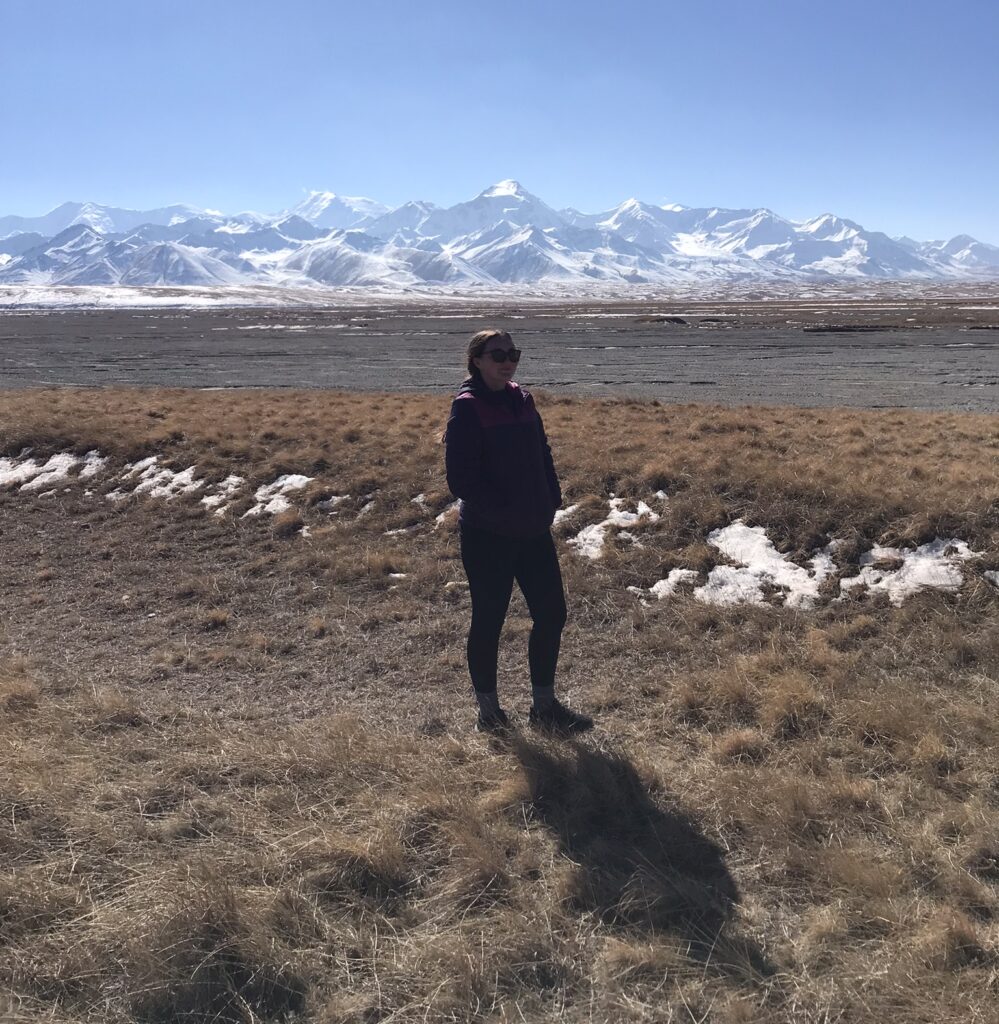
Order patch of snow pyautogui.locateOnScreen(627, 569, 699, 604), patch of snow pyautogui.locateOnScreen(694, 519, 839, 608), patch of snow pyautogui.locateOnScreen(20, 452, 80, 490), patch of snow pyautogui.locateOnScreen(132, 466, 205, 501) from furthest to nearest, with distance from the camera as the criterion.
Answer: patch of snow pyautogui.locateOnScreen(20, 452, 80, 490) < patch of snow pyautogui.locateOnScreen(132, 466, 205, 501) < patch of snow pyautogui.locateOnScreen(627, 569, 699, 604) < patch of snow pyautogui.locateOnScreen(694, 519, 839, 608)

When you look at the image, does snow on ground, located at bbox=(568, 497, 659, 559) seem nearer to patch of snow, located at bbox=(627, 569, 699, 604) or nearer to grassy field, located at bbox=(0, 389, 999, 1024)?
grassy field, located at bbox=(0, 389, 999, 1024)

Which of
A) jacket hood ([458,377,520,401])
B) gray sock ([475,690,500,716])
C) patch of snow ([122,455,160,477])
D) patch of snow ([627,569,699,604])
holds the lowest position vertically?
gray sock ([475,690,500,716])

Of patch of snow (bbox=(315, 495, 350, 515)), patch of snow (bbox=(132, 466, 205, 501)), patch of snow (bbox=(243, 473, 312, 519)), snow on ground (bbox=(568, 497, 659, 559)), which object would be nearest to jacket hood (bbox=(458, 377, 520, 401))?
snow on ground (bbox=(568, 497, 659, 559))

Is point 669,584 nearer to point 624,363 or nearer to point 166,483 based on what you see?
point 166,483

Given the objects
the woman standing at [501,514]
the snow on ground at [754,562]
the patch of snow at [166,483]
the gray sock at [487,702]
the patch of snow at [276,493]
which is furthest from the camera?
the patch of snow at [166,483]

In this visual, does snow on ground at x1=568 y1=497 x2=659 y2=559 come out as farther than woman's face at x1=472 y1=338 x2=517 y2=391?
Yes

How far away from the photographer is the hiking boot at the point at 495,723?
13.9 feet

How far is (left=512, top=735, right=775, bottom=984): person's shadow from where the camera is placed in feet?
8.80

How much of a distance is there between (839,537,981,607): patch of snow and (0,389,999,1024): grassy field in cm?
10

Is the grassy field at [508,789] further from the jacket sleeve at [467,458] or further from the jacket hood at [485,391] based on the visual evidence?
the jacket hood at [485,391]

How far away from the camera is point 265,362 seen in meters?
37.2

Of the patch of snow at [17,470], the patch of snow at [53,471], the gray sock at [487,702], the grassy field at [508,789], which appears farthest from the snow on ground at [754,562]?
the patch of snow at [17,470]

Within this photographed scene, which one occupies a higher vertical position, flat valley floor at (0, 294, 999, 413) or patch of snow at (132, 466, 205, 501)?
flat valley floor at (0, 294, 999, 413)

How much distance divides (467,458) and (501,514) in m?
0.33
